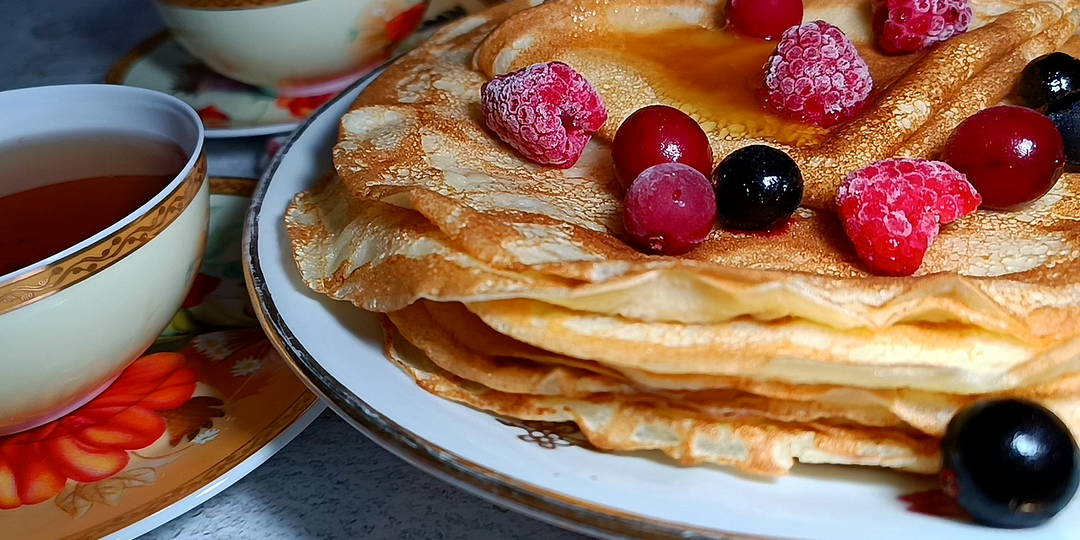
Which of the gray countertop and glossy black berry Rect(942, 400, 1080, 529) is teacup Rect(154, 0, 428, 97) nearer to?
the gray countertop

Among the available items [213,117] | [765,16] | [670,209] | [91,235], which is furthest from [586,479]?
[213,117]

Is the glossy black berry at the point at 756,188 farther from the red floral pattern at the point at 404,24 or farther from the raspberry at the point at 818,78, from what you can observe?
the red floral pattern at the point at 404,24

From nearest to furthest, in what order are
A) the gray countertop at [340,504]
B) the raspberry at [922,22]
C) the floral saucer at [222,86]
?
the gray countertop at [340,504] < the raspberry at [922,22] < the floral saucer at [222,86]

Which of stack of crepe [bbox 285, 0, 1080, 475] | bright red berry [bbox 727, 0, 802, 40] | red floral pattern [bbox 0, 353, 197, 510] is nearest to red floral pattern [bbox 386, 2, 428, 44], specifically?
stack of crepe [bbox 285, 0, 1080, 475]

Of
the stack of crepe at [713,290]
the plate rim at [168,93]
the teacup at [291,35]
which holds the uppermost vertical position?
the stack of crepe at [713,290]

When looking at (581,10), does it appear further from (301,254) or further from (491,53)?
(301,254)

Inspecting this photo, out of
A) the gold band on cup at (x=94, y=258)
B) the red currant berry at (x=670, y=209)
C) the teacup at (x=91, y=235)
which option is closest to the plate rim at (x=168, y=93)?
the teacup at (x=91, y=235)
